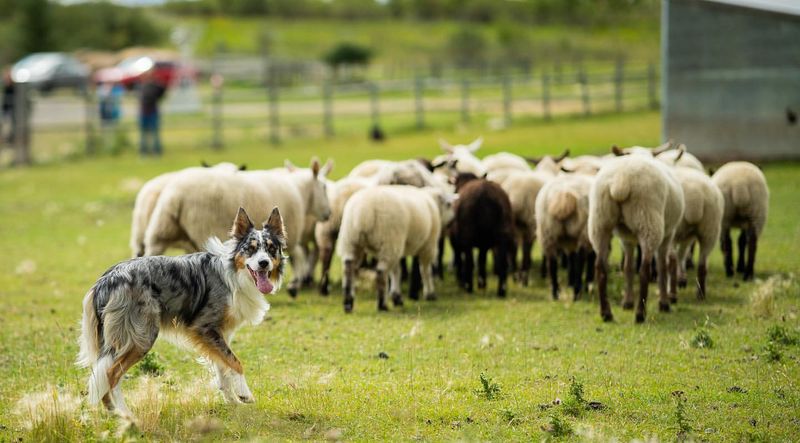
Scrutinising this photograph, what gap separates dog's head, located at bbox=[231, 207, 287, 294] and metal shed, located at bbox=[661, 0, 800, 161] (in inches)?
703

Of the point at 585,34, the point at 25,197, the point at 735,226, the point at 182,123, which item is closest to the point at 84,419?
the point at 735,226

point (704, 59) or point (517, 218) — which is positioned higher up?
point (704, 59)

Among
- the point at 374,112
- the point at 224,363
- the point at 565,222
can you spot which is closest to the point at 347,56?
the point at 374,112

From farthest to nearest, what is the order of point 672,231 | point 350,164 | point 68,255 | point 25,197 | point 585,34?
point 585,34, point 350,164, point 25,197, point 68,255, point 672,231

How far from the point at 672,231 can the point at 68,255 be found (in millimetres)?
10008

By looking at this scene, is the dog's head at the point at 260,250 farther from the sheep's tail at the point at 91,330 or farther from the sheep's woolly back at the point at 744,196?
the sheep's woolly back at the point at 744,196

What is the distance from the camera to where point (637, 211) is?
34.7ft

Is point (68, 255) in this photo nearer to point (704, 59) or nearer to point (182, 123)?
point (704, 59)

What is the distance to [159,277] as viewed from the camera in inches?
291

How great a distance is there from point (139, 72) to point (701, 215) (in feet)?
135

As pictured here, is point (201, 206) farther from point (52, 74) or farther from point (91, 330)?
point (52, 74)

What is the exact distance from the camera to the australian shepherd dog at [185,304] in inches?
279

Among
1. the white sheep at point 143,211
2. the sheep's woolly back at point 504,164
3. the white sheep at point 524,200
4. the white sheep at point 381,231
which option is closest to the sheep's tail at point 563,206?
the white sheep at point 524,200

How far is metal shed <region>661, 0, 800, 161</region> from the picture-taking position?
2305 cm
